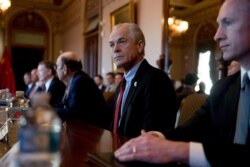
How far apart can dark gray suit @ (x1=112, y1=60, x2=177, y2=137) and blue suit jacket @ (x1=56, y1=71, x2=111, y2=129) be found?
70 centimetres

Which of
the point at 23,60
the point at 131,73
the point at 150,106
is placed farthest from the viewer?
the point at 23,60

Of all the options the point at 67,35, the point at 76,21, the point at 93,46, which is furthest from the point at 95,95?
the point at 67,35

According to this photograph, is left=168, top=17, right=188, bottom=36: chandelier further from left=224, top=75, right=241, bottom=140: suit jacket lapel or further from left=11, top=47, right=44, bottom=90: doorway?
left=11, top=47, right=44, bottom=90: doorway

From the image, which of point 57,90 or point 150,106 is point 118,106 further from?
point 57,90

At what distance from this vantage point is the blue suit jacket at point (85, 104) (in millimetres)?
2898

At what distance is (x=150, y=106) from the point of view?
6.81ft

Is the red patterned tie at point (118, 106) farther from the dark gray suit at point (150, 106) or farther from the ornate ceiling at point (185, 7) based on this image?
the ornate ceiling at point (185, 7)

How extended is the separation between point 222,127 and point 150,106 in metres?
0.74

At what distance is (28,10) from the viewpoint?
11.0 metres

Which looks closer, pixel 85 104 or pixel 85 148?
pixel 85 148

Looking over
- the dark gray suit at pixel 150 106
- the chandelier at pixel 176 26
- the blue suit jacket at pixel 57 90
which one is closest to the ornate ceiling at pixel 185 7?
the chandelier at pixel 176 26

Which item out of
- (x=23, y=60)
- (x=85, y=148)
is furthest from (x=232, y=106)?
(x=23, y=60)

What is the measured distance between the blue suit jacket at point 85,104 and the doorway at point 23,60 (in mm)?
9051

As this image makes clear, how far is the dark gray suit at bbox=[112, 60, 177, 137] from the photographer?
2062 mm
